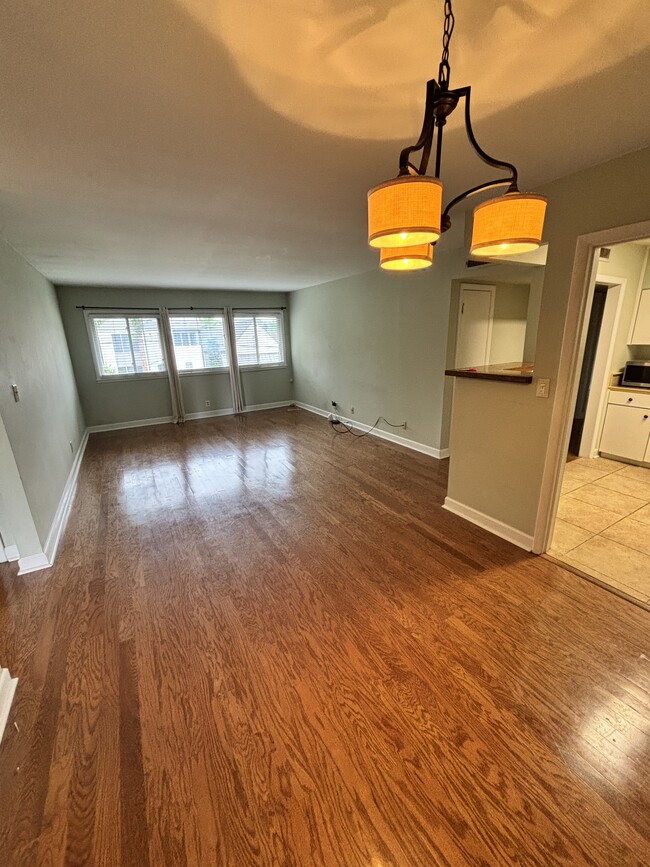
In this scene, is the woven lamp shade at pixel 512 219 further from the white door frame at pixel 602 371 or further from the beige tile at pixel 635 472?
the beige tile at pixel 635 472

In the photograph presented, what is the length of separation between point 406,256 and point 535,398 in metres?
1.53

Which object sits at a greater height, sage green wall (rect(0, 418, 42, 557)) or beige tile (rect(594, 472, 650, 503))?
sage green wall (rect(0, 418, 42, 557))

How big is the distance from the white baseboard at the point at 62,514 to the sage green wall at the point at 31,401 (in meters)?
0.07

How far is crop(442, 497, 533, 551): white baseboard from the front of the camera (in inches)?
93.8

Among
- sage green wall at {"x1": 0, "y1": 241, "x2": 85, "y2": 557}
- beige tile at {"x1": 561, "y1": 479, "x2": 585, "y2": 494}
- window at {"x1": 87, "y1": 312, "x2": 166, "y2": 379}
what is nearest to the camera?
sage green wall at {"x1": 0, "y1": 241, "x2": 85, "y2": 557}

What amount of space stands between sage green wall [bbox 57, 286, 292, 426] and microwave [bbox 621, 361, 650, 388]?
542 cm

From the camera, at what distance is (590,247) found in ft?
6.07

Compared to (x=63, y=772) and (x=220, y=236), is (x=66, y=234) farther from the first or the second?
(x=63, y=772)

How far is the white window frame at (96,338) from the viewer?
5438 millimetres

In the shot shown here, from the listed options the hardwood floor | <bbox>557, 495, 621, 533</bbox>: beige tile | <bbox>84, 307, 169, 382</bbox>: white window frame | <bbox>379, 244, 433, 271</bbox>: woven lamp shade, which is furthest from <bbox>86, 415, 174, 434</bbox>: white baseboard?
<bbox>557, 495, 621, 533</bbox>: beige tile

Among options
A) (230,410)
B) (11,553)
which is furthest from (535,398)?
(230,410)

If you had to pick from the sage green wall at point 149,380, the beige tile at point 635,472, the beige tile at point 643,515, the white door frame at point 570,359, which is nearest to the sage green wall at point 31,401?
the sage green wall at point 149,380

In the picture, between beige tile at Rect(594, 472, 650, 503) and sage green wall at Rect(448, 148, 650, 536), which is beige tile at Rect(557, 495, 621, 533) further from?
sage green wall at Rect(448, 148, 650, 536)

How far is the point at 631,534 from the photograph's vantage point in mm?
2488
